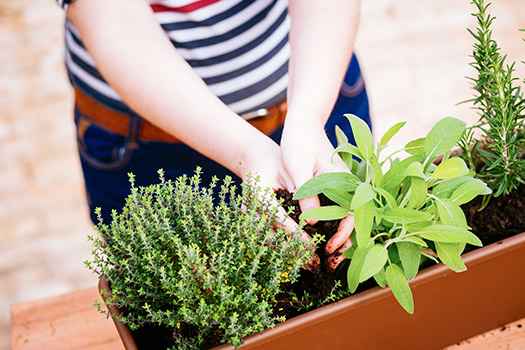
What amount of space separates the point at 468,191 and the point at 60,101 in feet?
11.6

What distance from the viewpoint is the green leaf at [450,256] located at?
0.67m

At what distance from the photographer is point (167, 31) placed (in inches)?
45.6

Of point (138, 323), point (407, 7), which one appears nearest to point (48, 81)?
point (407, 7)

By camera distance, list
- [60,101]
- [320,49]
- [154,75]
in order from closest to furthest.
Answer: [154,75] → [320,49] → [60,101]

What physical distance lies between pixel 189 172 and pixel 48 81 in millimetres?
3057

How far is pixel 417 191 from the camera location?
26.8 inches

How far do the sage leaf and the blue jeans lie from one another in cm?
55

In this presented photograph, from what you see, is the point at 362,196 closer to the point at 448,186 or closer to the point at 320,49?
the point at 448,186

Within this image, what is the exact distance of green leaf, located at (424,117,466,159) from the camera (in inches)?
28.3

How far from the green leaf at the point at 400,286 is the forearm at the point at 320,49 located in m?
0.36

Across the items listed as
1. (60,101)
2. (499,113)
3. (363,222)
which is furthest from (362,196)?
(60,101)

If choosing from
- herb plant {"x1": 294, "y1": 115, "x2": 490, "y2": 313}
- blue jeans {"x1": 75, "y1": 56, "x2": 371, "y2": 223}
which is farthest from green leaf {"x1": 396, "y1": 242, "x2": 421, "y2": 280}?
blue jeans {"x1": 75, "y1": 56, "x2": 371, "y2": 223}

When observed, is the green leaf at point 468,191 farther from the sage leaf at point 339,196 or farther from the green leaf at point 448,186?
the sage leaf at point 339,196

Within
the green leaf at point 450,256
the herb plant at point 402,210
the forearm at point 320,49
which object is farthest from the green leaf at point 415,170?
the forearm at point 320,49
